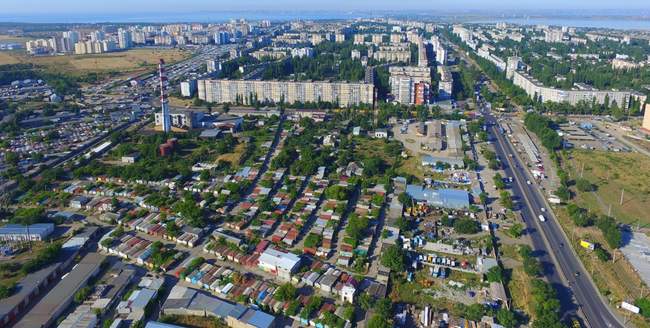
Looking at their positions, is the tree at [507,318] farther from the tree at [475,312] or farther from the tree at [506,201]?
the tree at [506,201]

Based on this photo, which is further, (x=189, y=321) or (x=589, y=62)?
(x=589, y=62)

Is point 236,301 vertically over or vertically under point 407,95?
under

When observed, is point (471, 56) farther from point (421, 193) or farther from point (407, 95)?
point (421, 193)

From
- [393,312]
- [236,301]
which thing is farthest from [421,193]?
[236,301]

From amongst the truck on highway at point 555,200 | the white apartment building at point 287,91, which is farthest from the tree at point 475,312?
the white apartment building at point 287,91

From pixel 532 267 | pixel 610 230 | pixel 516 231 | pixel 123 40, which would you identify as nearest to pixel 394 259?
pixel 532 267

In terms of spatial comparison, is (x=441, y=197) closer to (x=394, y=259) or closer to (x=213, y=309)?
(x=394, y=259)
